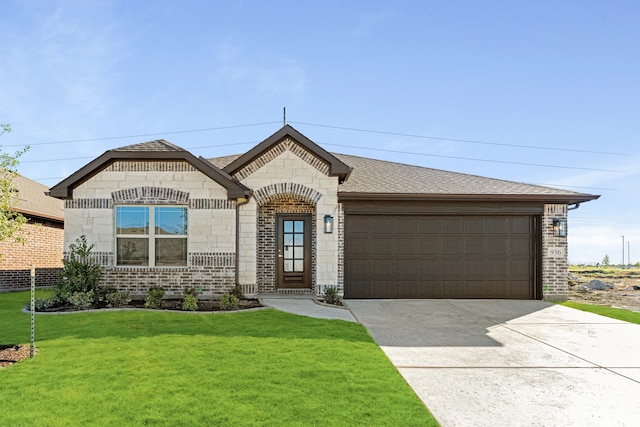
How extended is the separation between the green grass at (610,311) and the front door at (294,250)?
26.4ft

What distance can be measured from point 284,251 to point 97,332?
6257mm

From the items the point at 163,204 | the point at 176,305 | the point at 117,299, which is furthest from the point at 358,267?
the point at 117,299

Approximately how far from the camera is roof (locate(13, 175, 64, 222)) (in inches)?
611

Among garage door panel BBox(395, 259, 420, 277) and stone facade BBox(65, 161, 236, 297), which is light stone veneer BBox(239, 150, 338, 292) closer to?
stone facade BBox(65, 161, 236, 297)

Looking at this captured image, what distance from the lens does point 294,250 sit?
41.4 feet

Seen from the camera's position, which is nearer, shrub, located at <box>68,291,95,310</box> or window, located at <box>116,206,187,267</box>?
shrub, located at <box>68,291,95,310</box>

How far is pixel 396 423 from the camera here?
3680 millimetres

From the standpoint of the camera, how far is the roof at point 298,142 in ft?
37.3

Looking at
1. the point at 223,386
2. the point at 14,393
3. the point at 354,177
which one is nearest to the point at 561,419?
the point at 223,386

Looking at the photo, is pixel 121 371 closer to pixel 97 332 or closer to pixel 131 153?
pixel 97 332

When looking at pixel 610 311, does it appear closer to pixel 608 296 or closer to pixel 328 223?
pixel 608 296

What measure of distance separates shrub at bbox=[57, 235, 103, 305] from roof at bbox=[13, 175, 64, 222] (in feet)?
19.1

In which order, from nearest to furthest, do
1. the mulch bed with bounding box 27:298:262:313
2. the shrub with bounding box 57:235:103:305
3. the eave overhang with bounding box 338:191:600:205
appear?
the mulch bed with bounding box 27:298:262:313, the shrub with bounding box 57:235:103:305, the eave overhang with bounding box 338:191:600:205

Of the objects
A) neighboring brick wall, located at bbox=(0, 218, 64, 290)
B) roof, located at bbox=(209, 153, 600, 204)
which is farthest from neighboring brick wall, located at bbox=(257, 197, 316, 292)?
neighboring brick wall, located at bbox=(0, 218, 64, 290)
